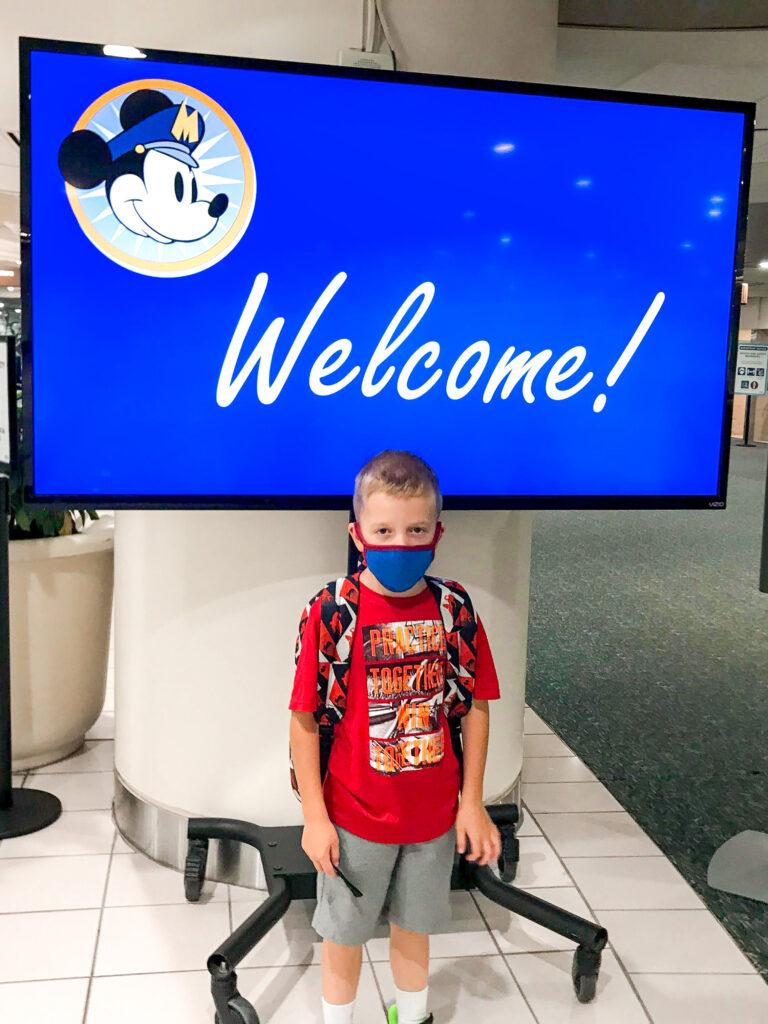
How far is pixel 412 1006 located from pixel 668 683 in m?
2.78

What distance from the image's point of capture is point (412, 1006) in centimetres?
180

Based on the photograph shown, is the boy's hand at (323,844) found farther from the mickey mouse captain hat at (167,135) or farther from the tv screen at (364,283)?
the mickey mouse captain hat at (167,135)

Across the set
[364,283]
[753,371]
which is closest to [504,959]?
[364,283]

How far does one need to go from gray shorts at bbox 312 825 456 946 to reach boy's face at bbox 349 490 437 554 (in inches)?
21.2

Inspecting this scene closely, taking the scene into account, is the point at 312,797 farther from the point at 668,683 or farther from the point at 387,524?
the point at 668,683

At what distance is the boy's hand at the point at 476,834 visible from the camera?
1712mm

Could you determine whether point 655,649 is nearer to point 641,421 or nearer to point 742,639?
point 742,639

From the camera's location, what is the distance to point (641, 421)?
2.16 metres

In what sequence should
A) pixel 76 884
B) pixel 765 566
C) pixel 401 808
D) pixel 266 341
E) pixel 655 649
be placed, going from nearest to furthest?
pixel 401 808 → pixel 266 341 → pixel 76 884 → pixel 655 649 → pixel 765 566

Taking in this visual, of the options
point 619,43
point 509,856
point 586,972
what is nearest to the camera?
point 586,972

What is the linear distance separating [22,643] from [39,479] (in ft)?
4.49

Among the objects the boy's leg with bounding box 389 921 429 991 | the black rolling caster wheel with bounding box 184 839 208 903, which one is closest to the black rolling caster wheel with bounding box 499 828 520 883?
the boy's leg with bounding box 389 921 429 991

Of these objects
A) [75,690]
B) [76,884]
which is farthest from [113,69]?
[75,690]

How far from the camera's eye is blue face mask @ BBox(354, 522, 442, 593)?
1.59m
